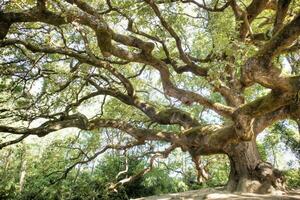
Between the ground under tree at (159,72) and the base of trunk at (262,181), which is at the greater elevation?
the ground under tree at (159,72)

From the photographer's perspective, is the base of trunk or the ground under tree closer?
the ground under tree

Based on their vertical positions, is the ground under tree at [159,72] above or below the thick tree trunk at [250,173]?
above

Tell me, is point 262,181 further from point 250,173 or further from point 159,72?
point 159,72

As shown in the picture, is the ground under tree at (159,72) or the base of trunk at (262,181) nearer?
the ground under tree at (159,72)

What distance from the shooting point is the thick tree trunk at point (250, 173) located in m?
8.73

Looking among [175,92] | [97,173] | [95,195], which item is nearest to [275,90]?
[175,92]

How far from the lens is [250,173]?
900cm

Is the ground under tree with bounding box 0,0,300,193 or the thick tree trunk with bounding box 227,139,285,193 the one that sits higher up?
the ground under tree with bounding box 0,0,300,193

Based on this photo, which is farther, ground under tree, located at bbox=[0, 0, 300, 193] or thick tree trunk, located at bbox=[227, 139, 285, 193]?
thick tree trunk, located at bbox=[227, 139, 285, 193]

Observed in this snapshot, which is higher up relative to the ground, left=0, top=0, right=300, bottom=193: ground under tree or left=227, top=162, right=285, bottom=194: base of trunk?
left=0, top=0, right=300, bottom=193: ground under tree

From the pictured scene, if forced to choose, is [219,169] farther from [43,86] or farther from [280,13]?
[280,13]

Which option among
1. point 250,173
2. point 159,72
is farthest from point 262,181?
point 159,72

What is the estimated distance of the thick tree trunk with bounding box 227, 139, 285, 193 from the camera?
8.73 metres

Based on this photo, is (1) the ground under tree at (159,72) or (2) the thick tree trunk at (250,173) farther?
(2) the thick tree trunk at (250,173)
